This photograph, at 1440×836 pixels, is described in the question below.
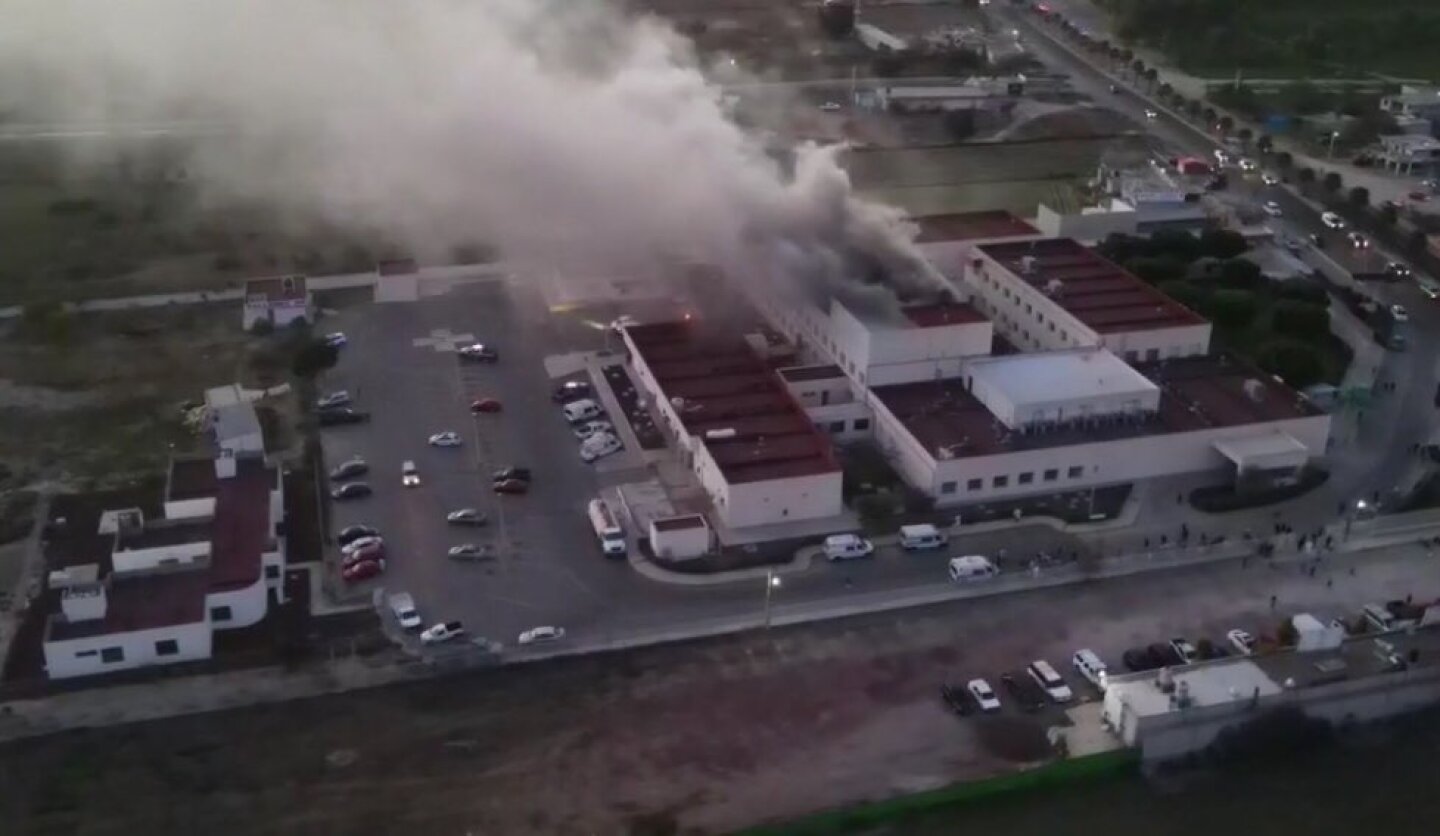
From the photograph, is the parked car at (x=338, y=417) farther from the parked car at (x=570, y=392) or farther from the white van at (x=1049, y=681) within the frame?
the white van at (x=1049, y=681)

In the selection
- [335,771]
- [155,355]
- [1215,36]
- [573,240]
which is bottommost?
[335,771]

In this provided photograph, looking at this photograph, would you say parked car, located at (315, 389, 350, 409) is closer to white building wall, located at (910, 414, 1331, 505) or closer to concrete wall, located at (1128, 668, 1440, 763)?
white building wall, located at (910, 414, 1331, 505)

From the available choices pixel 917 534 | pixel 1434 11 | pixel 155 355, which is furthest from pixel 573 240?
pixel 1434 11

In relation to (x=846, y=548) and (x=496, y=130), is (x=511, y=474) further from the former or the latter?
(x=496, y=130)

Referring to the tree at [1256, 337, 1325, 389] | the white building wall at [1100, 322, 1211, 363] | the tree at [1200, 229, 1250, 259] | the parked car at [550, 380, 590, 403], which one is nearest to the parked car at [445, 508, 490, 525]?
the parked car at [550, 380, 590, 403]

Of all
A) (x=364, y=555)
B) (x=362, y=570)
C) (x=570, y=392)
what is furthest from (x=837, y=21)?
(x=362, y=570)

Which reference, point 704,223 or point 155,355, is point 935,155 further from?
point 155,355

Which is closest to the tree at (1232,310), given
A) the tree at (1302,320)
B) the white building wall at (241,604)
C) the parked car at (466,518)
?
the tree at (1302,320)
